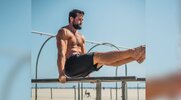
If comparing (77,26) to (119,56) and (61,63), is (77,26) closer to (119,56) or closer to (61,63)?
(61,63)

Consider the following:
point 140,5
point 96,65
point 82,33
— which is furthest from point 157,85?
point 82,33

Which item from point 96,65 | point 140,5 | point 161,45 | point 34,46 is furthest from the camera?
point 34,46

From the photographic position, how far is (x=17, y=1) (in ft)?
5.77

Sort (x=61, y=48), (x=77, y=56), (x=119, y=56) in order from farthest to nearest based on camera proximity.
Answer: (x=61, y=48) → (x=77, y=56) → (x=119, y=56)

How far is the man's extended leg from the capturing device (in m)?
1.11

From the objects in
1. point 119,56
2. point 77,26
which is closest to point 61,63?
point 77,26

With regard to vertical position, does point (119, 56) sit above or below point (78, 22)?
below

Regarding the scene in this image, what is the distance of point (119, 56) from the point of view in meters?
1.26

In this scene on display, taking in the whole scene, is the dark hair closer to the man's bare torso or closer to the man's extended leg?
the man's bare torso

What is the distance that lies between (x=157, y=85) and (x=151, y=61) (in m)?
0.04

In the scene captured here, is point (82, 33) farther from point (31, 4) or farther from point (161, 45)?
point (161, 45)

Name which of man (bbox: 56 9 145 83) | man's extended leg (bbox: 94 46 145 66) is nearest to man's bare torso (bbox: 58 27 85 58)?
man (bbox: 56 9 145 83)

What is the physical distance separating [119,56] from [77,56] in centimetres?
37

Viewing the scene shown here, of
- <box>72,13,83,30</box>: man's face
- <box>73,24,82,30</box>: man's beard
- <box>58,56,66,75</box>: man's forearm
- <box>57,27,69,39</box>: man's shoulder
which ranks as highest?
<box>72,13,83,30</box>: man's face
